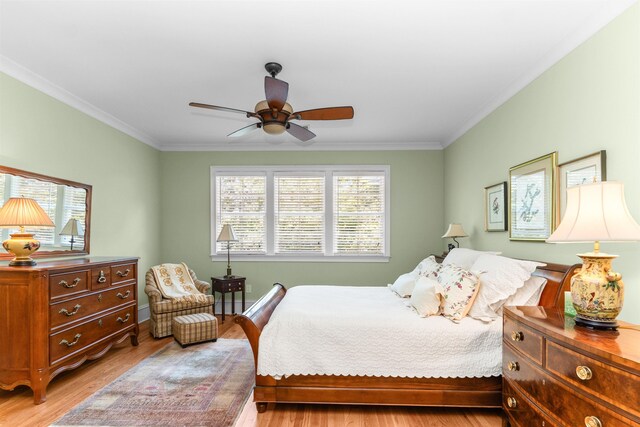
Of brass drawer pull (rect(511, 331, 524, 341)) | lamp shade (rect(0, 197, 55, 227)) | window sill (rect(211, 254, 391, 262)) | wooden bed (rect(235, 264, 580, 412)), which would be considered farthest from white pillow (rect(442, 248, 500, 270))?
lamp shade (rect(0, 197, 55, 227))

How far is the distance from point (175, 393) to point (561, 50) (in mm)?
3952

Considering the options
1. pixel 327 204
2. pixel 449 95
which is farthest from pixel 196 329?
pixel 449 95

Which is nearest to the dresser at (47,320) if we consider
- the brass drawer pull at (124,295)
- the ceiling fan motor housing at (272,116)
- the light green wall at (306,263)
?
the brass drawer pull at (124,295)

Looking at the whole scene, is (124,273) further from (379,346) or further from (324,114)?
(379,346)

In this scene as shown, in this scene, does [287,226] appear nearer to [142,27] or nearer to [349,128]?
[349,128]

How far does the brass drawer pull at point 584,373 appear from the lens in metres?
1.38

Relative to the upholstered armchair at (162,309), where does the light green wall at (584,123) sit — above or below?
above

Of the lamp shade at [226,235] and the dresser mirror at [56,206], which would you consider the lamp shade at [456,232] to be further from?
the dresser mirror at [56,206]

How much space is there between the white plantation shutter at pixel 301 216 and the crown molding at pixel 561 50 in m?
2.55

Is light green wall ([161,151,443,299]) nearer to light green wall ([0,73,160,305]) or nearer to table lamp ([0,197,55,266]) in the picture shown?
light green wall ([0,73,160,305])

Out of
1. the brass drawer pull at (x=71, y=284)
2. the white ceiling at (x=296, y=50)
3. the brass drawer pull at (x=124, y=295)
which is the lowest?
the brass drawer pull at (x=124, y=295)

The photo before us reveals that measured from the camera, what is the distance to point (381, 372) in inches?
97.6

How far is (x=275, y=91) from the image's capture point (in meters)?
2.58

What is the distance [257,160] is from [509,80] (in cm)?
361
